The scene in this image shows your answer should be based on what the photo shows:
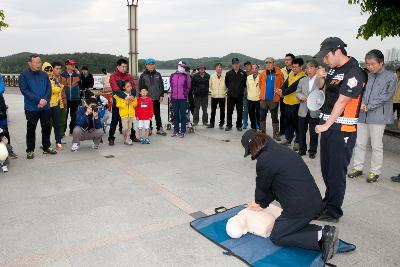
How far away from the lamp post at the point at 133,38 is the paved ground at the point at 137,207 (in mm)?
6564

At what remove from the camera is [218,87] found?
9.49 meters

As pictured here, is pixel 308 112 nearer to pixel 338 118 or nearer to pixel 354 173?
pixel 354 173

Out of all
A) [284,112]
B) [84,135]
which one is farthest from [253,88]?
[84,135]

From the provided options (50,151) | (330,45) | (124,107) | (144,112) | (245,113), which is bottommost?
(50,151)

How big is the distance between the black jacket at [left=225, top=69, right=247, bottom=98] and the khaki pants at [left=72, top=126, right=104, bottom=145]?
379cm

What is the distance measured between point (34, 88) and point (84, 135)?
1.41 meters

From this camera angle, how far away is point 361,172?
5.62 meters

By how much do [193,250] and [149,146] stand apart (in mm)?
4621

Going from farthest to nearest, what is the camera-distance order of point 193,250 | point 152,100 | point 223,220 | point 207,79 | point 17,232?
1. point 207,79
2. point 152,100
3. point 223,220
4. point 17,232
5. point 193,250

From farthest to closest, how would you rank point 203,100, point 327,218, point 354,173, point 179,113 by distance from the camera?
point 203,100, point 179,113, point 354,173, point 327,218

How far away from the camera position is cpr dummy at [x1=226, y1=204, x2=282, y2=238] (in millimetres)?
3449

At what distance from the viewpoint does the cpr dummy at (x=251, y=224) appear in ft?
11.3

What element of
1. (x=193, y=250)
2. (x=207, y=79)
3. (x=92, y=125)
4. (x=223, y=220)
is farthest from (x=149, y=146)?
(x=193, y=250)

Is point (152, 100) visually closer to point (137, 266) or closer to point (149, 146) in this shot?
point (149, 146)
